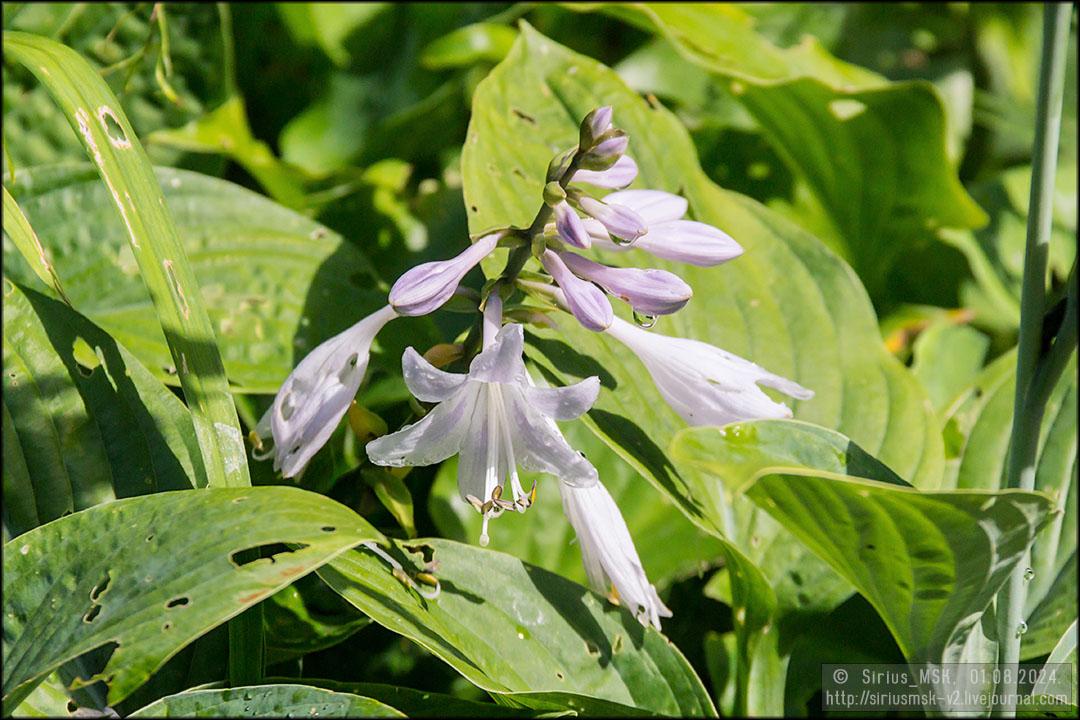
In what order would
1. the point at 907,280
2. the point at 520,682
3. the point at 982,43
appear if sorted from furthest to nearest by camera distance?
1. the point at 982,43
2. the point at 907,280
3. the point at 520,682

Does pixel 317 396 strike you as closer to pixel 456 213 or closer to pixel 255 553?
pixel 255 553

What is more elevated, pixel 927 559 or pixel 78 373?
pixel 78 373

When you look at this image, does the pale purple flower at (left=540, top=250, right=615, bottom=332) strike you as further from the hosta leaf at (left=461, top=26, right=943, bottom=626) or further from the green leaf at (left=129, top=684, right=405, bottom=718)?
the green leaf at (left=129, top=684, right=405, bottom=718)

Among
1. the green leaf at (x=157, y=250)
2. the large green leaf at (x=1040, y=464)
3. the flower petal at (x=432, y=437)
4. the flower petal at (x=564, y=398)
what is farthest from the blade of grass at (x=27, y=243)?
the large green leaf at (x=1040, y=464)

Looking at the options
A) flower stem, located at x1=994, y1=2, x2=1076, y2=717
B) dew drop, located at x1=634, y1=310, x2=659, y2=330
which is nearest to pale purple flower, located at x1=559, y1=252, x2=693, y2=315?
dew drop, located at x1=634, y1=310, x2=659, y2=330

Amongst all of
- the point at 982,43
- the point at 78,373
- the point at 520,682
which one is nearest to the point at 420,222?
the point at 78,373

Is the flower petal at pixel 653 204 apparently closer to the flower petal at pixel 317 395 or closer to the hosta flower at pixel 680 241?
the hosta flower at pixel 680 241

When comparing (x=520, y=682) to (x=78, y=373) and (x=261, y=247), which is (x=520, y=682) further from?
(x=261, y=247)
